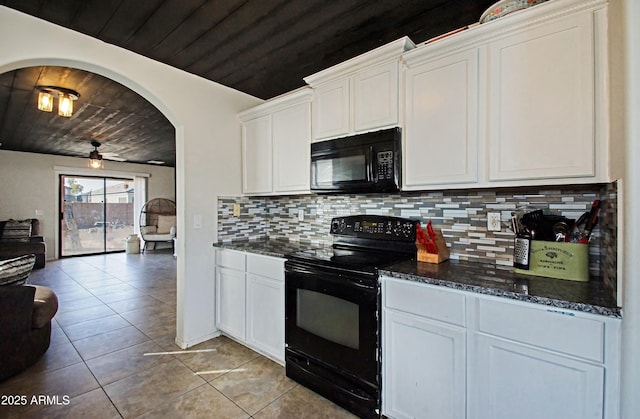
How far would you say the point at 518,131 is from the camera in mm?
1476

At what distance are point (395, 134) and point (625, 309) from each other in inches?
51.5

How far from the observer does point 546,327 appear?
1.20 meters

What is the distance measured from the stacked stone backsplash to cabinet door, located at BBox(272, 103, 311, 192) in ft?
1.18

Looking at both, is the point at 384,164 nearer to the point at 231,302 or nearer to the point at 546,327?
the point at 546,327

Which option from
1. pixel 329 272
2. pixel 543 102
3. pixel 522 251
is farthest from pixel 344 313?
pixel 543 102

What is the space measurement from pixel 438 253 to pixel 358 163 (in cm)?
78

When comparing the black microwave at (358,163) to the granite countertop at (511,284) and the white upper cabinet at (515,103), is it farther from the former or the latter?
the granite countertop at (511,284)

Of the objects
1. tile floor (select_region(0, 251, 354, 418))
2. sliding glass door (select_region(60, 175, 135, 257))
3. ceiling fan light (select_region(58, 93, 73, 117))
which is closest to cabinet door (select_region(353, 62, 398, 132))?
tile floor (select_region(0, 251, 354, 418))

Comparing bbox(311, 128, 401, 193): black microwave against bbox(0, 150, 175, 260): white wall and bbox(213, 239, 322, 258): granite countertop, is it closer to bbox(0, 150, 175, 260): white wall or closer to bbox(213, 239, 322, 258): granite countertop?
bbox(213, 239, 322, 258): granite countertop

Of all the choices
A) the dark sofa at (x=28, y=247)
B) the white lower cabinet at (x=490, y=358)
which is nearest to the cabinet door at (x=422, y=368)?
the white lower cabinet at (x=490, y=358)

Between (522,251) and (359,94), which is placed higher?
(359,94)

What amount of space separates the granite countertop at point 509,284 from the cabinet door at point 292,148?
1154 mm

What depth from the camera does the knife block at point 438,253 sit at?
186cm

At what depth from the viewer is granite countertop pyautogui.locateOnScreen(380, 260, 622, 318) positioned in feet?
3.73
